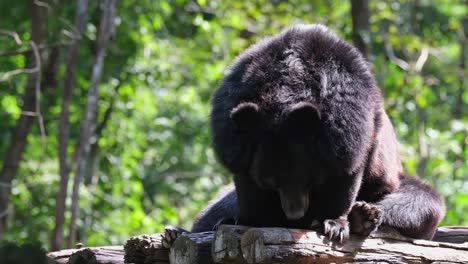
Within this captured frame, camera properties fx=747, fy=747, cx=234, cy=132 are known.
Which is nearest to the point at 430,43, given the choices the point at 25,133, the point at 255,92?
the point at 25,133

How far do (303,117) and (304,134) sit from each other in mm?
151

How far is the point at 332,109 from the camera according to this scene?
14.6ft

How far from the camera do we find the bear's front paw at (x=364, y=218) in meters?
4.50

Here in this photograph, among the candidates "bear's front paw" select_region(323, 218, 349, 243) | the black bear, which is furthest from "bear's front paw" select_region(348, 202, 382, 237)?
"bear's front paw" select_region(323, 218, 349, 243)

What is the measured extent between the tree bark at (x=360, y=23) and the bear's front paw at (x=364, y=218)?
191 inches

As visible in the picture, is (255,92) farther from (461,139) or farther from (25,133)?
(461,139)

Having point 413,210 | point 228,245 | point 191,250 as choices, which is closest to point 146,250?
point 191,250

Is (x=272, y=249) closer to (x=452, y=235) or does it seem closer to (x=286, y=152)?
(x=286, y=152)

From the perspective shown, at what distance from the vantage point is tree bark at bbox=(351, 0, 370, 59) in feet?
30.7

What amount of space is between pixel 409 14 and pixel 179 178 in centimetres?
529

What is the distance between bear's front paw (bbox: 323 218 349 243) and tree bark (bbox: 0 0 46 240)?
19.3ft

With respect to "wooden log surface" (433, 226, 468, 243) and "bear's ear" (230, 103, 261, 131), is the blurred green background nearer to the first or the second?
"wooden log surface" (433, 226, 468, 243)

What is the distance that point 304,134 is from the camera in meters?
4.45

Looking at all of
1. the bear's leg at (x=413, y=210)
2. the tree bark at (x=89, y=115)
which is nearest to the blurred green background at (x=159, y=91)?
the tree bark at (x=89, y=115)
